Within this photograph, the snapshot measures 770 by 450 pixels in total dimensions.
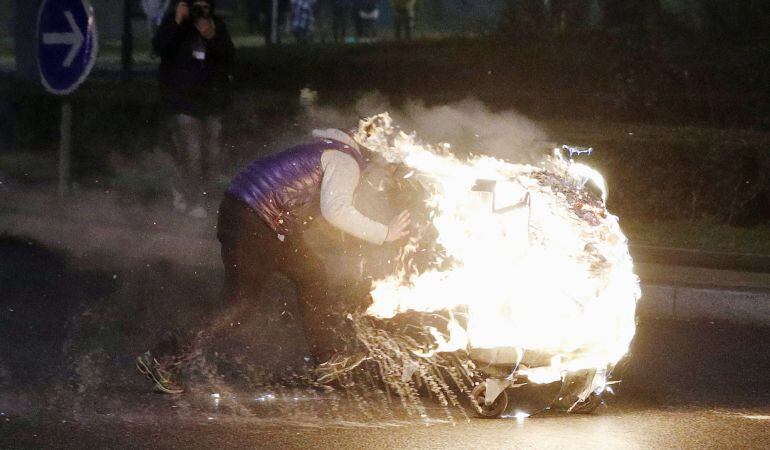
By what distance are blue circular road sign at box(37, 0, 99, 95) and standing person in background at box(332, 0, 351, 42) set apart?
12239mm

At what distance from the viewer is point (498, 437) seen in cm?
604

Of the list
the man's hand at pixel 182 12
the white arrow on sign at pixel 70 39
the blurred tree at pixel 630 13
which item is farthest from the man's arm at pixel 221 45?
the blurred tree at pixel 630 13

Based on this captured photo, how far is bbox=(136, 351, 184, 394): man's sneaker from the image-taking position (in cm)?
646

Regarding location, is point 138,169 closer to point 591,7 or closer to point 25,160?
point 25,160

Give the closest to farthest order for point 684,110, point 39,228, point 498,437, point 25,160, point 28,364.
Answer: point 498,437
point 28,364
point 39,228
point 684,110
point 25,160

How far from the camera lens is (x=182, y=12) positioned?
10.9m

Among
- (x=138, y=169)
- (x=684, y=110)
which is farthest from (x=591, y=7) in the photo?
(x=138, y=169)

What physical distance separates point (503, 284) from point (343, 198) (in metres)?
0.87

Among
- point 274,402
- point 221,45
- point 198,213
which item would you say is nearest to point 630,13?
point 221,45

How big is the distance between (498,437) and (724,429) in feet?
3.81

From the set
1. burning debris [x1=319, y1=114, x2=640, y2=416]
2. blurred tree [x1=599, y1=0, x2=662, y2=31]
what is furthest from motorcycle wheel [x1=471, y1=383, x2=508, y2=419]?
blurred tree [x1=599, y1=0, x2=662, y2=31]

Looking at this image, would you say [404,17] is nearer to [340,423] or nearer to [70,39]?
[70,39]

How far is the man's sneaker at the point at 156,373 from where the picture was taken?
646 centimetres

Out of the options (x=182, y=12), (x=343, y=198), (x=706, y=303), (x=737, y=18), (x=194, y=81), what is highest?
(x=737, y=18)
